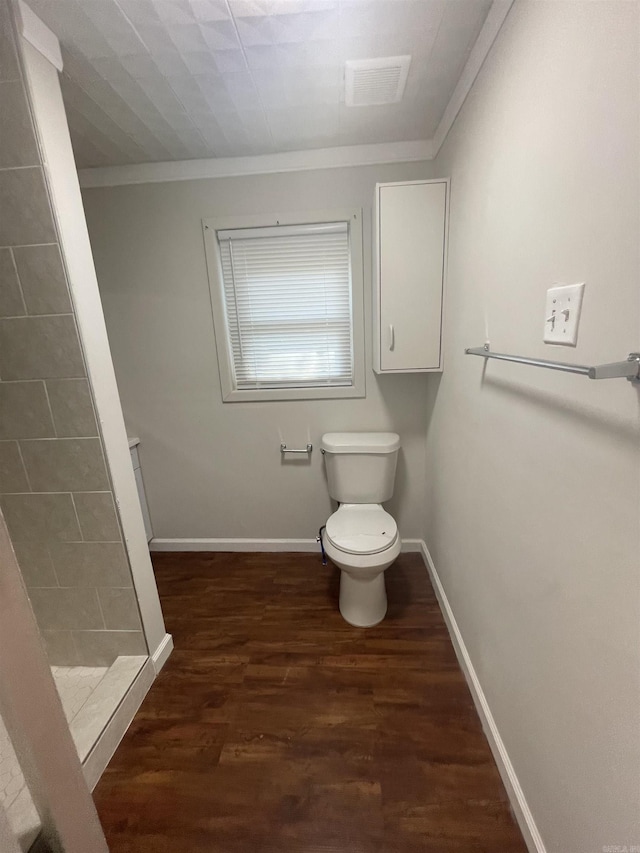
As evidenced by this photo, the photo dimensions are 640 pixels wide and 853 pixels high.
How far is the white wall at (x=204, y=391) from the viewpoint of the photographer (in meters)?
1.90

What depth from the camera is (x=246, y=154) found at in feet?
5.97

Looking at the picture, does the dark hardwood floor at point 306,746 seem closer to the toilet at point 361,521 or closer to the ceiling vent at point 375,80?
the toilet at point 361,521

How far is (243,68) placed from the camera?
1.24 metres

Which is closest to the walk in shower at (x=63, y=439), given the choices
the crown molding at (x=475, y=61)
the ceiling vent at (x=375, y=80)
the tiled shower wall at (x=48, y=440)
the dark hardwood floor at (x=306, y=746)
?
the tiled shower wall at (x=48, y=440)

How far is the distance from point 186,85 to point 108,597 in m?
1.96

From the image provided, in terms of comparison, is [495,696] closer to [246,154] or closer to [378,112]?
[378,112]

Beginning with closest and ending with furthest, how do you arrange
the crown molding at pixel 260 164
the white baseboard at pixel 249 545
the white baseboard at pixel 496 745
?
1. the white baseboard at pixel 496 745
2. the crown molding at pixel 260 164
3. the white baseboard at pixel 249 545

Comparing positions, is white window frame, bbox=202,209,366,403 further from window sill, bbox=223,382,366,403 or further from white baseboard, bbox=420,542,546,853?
white baseboard, bbox=420,542,546,853

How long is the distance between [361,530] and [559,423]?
1118 millimetres

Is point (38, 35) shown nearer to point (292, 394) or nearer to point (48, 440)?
point (48, 440)

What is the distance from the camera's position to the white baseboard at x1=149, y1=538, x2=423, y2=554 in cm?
232

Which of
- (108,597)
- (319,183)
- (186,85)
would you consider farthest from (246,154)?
(108,597)

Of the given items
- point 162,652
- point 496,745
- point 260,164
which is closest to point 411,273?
point 260,164

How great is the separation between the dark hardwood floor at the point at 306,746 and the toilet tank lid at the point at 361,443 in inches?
31.5
